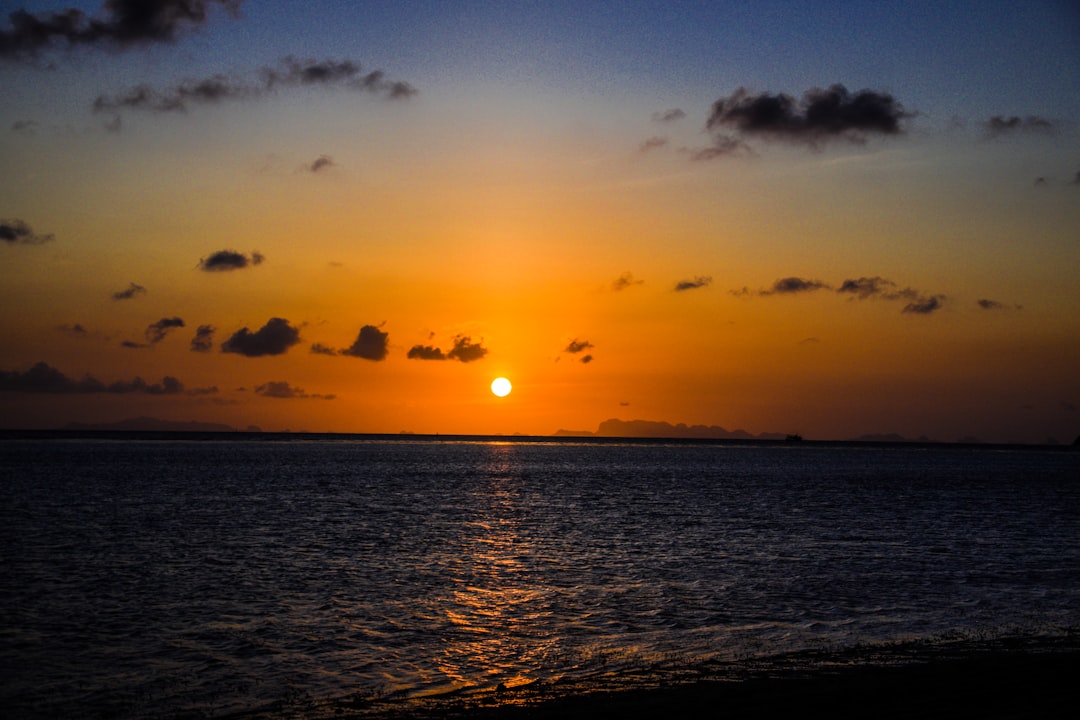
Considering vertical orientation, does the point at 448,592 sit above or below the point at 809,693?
below

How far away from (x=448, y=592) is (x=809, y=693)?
717 inches

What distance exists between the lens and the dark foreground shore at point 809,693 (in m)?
17.0

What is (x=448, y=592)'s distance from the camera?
34.2 metres

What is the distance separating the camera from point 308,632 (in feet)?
88.1

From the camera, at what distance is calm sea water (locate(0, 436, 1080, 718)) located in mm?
22484

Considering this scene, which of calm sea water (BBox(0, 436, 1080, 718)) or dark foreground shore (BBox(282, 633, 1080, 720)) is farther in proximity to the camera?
calm sea water (BBox(0, 436, 1080, 718))

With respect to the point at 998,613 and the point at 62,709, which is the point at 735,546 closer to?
the point at 998,613

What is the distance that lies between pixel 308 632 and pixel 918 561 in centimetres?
2949

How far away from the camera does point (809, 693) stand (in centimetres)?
1836

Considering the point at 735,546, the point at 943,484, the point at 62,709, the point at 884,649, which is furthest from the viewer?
the point at 943,484

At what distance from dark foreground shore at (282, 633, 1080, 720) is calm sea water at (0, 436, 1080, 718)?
6.19ft

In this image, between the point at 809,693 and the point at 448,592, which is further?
the point at 448,592

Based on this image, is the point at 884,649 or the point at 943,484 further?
the point at 943,484

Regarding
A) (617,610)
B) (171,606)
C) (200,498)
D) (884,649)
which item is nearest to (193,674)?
(171,606)
